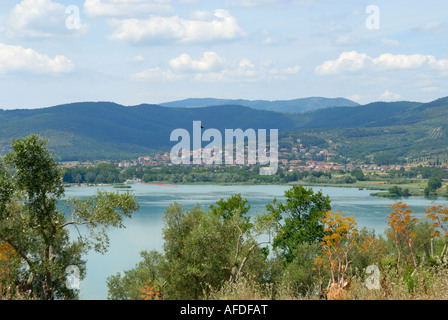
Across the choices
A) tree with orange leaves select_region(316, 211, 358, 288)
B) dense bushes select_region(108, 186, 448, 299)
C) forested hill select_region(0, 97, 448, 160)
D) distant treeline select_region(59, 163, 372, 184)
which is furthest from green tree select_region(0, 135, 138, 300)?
forested hill select_region(0, 97, 448, 160)

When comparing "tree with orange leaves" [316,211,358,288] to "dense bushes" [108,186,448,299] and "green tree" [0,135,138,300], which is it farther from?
"green tree" [0,135,138,300]

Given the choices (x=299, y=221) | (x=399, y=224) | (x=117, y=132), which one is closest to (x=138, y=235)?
(x=299, y=221)

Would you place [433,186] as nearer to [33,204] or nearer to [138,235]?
[138,235]

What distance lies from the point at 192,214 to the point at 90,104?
629 ft

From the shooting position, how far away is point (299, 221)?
20062 millimetres

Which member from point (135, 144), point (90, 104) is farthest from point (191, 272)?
point (90, 104)

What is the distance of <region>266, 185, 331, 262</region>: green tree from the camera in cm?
1944

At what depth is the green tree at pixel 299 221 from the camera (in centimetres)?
1944

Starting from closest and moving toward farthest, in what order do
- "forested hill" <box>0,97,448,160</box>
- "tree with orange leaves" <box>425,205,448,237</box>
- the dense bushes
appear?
the dense bushes
"tree with orange leaves" <box>425,205,448,237</box>
"forested hill" <box>0,97,448,160</box>

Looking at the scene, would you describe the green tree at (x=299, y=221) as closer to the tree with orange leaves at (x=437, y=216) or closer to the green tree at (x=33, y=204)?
the green tree at (x=33, y=204)

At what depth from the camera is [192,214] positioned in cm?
1299

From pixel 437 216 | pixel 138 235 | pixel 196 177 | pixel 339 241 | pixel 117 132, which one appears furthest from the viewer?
pixel 117 132
